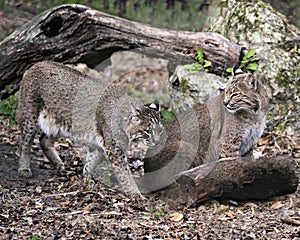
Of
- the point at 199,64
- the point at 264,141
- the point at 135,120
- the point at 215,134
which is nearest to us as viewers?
the point at 135,120

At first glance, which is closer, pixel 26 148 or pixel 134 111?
pixel 134 111

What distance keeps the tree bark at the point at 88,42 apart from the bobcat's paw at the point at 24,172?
1.74 meters

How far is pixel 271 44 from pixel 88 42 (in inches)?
113

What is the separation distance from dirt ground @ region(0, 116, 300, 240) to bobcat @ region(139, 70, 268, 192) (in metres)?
0.43

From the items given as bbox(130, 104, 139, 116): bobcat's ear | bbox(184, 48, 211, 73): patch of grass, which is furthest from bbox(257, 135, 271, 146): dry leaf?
bbox(130, 104, 139, 116): bobcat's ear

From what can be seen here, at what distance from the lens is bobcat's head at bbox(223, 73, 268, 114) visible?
7.02m

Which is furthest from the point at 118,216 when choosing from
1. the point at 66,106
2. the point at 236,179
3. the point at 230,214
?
the point at 66,106

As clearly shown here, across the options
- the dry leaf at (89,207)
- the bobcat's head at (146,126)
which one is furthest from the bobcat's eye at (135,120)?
the dry leaf at (89,207)

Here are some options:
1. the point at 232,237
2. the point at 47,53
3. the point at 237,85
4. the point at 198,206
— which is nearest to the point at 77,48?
the point at 47,53

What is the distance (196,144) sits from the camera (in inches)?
289

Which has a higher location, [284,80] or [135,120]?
[284,80]

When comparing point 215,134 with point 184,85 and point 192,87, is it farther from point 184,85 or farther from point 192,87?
point 184,85

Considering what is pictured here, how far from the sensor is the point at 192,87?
30.0ft

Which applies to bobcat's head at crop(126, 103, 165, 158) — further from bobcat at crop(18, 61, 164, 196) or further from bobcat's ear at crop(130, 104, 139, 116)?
bobcat at crop(18, 61, 164, 196)
